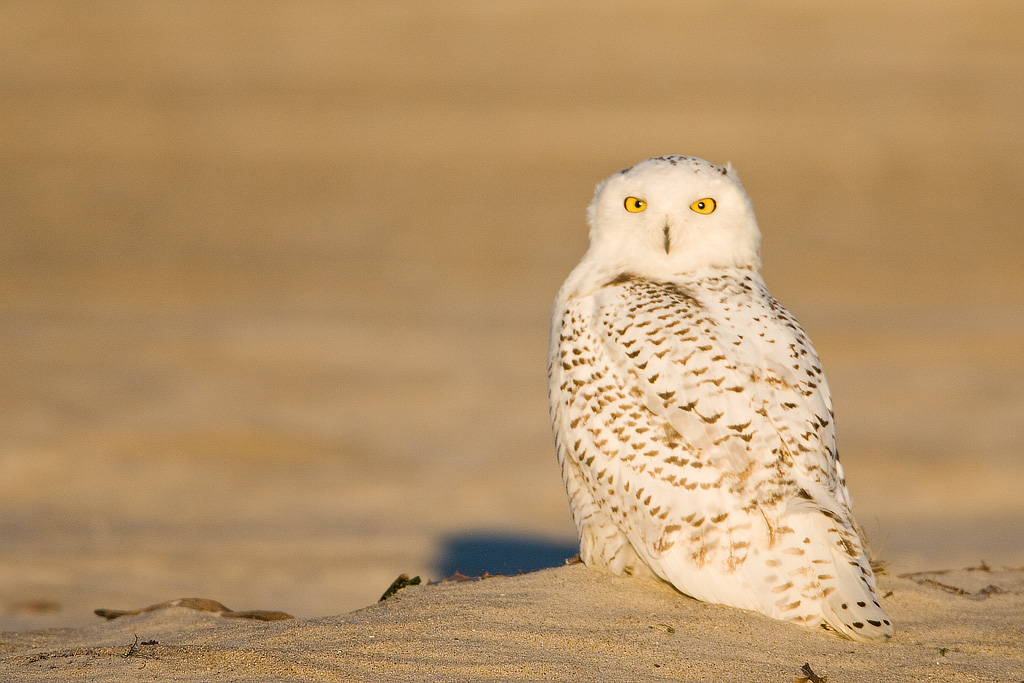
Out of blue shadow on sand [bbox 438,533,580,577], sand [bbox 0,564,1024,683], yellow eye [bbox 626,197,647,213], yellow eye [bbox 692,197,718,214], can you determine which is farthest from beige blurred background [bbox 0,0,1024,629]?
yellow eye [bbox 692,197,718,214]

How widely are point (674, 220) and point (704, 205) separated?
18 cm

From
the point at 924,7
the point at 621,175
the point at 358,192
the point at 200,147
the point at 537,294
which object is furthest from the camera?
the point at 924,7

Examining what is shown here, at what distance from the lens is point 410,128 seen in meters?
24.2

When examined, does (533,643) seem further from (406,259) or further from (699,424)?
(406,259)

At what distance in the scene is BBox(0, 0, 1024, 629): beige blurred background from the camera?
8789 millimetres

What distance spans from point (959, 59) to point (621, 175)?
917 inches

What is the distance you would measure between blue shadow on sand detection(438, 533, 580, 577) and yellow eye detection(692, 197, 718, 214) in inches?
111

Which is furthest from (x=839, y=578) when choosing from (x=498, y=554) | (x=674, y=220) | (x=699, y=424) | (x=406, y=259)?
(x=406, y=259)

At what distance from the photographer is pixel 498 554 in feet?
26.2

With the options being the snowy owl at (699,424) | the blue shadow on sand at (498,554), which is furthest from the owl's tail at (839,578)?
the blue shadow on sand at (498,554)

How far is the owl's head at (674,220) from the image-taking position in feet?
17.7

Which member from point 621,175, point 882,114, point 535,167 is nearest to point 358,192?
point 535,167

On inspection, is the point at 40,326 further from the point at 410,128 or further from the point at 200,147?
the point at 410,128

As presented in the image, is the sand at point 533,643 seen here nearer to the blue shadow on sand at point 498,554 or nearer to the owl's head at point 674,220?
the owl's head at point 674,220
